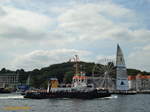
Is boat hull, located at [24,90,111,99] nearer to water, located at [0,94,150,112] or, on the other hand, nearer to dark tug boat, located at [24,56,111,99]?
dark tug boat, located at [24,56,111,99]

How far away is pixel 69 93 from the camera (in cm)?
12394

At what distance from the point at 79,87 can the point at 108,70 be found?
67.9 m

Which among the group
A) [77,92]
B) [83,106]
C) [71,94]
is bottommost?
[83,106]

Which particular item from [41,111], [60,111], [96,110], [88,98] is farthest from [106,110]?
[88,98]

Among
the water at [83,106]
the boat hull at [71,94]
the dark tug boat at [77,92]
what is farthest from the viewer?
the dark tug boat at [77,92]

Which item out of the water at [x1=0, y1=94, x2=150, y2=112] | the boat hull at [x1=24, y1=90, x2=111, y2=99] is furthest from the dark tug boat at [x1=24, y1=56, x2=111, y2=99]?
the water at [x1=0, y1=94, x2=150, y2=112]

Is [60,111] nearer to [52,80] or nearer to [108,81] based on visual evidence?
[52,80]

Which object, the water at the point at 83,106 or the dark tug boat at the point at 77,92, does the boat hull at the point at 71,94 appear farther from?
the water at the point at 83,106

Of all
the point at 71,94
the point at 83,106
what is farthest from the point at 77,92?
the point at 83,106

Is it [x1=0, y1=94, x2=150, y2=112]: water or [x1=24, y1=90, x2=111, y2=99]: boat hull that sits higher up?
[x1=24, y1=90, x2=111, y2=99]: boat hull

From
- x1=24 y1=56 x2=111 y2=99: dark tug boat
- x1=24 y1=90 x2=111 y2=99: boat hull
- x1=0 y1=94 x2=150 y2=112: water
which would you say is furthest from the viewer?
x1=24 y1=56 x2=111 y2=99: dark tug boat

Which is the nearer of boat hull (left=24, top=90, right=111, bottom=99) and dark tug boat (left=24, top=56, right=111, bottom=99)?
boat hull (left=24, top=90, right=111, bottom=99)

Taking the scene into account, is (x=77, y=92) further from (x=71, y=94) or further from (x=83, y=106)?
(x=83, y=106)

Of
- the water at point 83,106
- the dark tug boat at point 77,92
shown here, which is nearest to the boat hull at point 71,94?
the dark tug boat at point 77,92
